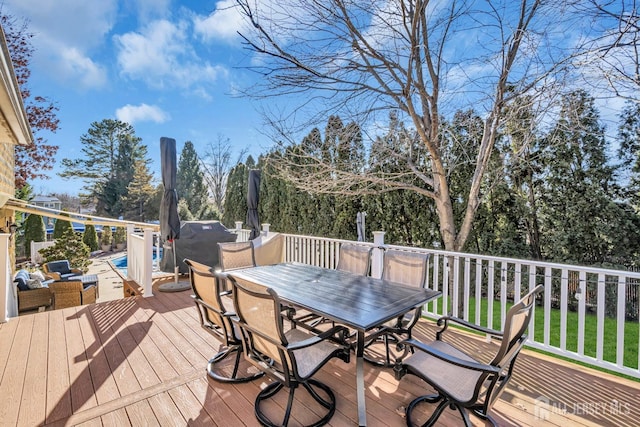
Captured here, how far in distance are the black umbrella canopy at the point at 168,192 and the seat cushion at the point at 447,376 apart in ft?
16.1

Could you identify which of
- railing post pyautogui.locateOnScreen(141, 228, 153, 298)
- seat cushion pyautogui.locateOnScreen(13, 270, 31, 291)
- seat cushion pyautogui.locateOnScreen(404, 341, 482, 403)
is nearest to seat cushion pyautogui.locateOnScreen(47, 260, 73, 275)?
seat cushion pyautogui.locateOnScreen(13, 270, 31, 291)

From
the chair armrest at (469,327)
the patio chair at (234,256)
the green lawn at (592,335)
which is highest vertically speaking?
the patio chair at (234,256)

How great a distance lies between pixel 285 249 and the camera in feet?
22.5

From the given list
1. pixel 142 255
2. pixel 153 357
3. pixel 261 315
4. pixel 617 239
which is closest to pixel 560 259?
pixel 617 239

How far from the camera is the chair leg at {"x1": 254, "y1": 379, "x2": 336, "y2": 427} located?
6.60ft

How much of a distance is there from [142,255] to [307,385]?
4399mm

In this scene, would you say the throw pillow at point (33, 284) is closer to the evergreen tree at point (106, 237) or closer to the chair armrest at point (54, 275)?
the chair armrest at point (54, 275)

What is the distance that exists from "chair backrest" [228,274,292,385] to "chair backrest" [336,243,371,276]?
193cm

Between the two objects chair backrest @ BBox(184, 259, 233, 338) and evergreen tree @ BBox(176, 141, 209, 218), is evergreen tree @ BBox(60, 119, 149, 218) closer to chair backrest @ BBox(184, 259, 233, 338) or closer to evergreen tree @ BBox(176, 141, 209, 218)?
evergreen tree @ BBox(176, 141, 209, 218)

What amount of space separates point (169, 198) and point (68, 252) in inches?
296

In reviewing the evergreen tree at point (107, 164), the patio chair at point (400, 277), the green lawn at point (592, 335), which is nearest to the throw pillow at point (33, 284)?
the patio chair at point (400, 277)

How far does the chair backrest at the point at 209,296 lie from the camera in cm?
249

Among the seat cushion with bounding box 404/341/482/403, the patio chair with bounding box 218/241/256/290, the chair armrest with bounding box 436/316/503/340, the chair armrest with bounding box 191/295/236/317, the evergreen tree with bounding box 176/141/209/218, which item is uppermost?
the evergreen tree with bounding box 176/141/209/218

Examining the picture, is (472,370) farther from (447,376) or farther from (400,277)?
(400,277)
